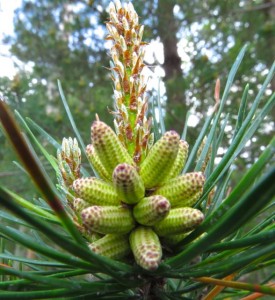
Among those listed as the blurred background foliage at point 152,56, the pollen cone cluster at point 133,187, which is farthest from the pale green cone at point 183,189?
the blurred background foliage at point 152,56

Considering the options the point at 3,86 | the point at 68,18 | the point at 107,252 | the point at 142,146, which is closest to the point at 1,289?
the point at 107,252

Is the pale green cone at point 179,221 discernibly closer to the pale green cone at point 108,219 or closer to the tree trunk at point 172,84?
the pale green cone at point 108,219

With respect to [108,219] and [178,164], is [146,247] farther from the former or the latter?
[178,164]

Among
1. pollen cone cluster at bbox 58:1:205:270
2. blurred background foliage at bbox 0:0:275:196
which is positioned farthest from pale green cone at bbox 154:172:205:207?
blurred background foliage at bbox 0:0:275:196

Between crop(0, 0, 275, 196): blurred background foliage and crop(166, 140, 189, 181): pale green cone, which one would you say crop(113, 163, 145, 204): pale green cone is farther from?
crop(0, 0, 275, 196): blurred background foliage

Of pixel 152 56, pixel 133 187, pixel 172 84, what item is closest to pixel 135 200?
pixel 133 187

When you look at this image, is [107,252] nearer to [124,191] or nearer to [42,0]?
[124,191]

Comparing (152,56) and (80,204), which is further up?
(152,56)
